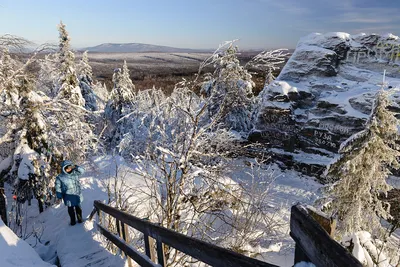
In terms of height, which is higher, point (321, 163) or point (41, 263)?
point (41, 263)

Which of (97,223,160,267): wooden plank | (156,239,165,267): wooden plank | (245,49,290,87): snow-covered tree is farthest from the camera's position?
(245,49,290,87): snow-covered tree

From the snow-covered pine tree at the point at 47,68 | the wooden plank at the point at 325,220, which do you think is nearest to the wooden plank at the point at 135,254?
the wooden plank at the point at 325,220

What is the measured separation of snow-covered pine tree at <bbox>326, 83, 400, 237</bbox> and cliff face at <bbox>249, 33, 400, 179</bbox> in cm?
985

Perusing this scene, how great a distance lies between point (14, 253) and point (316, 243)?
444 cm

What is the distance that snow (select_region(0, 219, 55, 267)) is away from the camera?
378 centimetres

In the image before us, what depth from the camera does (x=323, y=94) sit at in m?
23.7

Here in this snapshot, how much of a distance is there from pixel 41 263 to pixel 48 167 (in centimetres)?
639

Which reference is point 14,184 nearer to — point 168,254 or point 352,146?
point 168,254

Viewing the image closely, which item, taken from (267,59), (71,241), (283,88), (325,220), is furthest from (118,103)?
(325,220)

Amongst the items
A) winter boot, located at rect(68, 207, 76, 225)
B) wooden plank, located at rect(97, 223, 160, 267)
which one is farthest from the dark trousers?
wooden plank, located at rect(97, 223, 160, 267)

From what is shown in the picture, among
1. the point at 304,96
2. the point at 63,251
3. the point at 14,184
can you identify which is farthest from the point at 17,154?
the point at 304,96

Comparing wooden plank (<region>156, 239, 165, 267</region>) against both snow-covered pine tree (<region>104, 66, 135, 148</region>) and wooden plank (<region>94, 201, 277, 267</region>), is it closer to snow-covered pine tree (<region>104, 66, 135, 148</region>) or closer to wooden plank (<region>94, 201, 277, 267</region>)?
wooden plank (<region>94, 201, 277, 267</region>)

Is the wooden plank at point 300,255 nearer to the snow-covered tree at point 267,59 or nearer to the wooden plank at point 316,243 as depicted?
the wooden plank at point 316,243

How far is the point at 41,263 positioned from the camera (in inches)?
167
